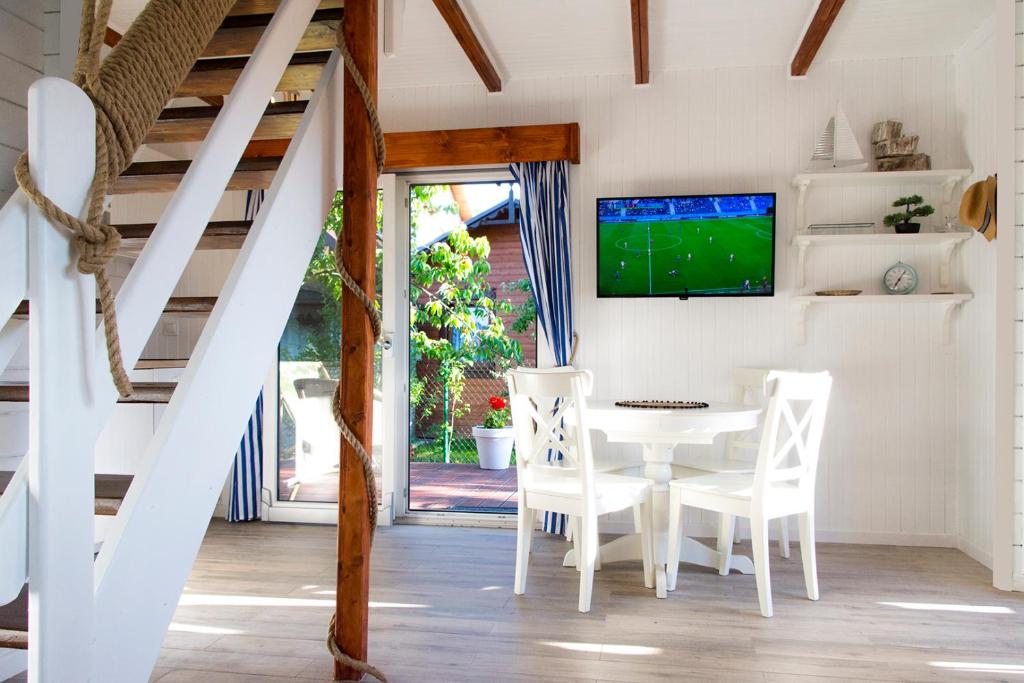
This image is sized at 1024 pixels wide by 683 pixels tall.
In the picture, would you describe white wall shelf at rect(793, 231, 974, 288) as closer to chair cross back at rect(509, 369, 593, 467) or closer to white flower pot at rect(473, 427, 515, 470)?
chair cross back at rect(509, 369, 593, 467)

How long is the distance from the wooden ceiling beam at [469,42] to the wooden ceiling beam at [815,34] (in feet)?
5.37

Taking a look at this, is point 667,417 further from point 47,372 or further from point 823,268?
point 47,372

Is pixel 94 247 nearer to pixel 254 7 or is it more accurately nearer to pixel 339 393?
pixel 339 393

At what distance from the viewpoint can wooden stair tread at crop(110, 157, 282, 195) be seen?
2.03 metres

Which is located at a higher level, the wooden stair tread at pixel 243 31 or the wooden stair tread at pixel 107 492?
the wooden stair tread at pixel 243 31

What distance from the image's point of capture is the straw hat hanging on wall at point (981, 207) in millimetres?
3678

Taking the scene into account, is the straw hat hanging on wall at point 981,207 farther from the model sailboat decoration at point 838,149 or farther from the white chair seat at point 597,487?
the white chair seat at point 597,487

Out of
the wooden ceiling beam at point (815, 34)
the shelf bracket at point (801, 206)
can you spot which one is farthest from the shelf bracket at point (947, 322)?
the wooden ceiling beam at point (815, 34)

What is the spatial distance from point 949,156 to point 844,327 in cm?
108

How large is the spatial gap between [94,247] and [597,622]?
2423mm

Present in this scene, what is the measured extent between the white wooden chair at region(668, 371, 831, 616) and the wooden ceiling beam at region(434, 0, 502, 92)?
218cm

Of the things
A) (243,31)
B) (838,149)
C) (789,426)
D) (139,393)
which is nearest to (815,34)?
(838,149)

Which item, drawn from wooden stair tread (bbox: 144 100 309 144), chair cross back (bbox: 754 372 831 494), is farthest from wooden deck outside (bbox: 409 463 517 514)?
wooden stair tread (bbox: 144 100 309 144)

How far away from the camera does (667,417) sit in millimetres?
3277
